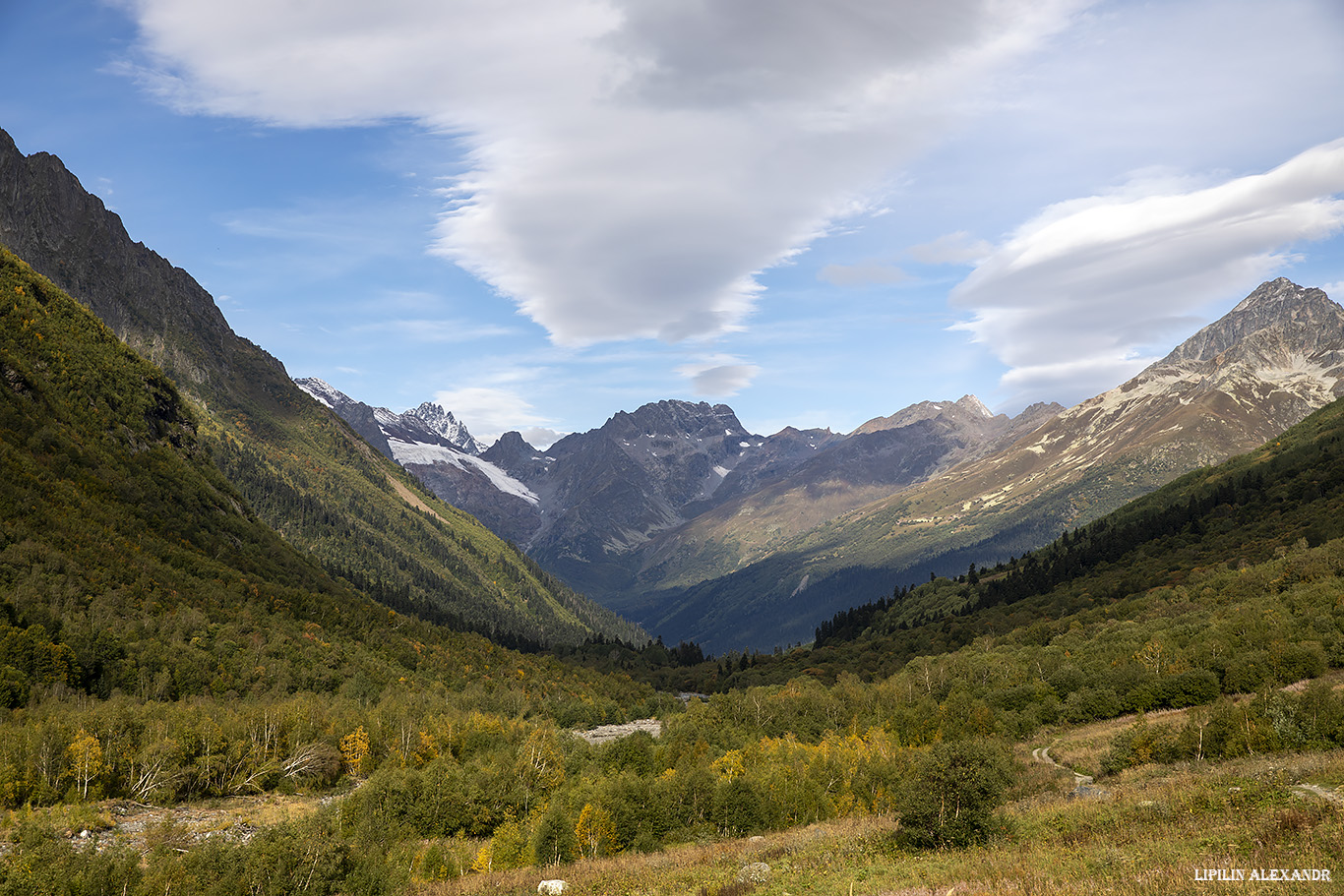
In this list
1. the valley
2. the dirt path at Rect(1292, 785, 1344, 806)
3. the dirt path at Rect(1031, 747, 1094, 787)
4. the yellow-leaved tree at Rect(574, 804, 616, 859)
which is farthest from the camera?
the yellow-leaved tree at Rect(574, 804, 616, 859)

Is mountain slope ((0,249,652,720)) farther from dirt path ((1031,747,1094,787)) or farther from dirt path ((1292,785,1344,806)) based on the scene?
dirt path ((1292,785,1344,806))

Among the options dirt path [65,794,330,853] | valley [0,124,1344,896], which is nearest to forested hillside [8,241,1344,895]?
valley [0,124,1344,896]

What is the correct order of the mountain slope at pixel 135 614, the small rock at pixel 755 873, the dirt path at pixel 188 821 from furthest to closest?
the mountain slope at pixel 135 614 < the dirt path at pixel 188 821 < the small rock at pixel 755 873

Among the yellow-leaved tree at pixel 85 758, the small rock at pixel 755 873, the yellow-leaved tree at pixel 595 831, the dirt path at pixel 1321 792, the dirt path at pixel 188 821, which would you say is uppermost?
the yellow-leaved tree at pixel 85 758

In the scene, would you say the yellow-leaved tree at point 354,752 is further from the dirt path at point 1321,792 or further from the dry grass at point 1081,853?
the dirt path at point 1321,792

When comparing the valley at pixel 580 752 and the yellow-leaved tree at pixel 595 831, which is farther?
the yellow-leaved tree at pixel 595 831

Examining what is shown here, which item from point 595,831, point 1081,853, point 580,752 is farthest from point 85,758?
point 1081,853

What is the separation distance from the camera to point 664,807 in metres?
71.2

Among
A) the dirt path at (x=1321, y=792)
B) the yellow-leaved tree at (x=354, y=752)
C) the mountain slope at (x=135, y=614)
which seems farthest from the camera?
the mountain slope at (x=135, y=614)

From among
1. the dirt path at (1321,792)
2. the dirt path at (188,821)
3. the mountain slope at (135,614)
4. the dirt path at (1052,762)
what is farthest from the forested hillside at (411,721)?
the dirt path at (1321,792)

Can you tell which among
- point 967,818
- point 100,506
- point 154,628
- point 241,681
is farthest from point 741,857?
point 100,506

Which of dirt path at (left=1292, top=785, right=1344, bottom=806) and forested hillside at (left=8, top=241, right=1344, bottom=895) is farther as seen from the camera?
forested hillside at (left=8, top=241, right=1344, bottom=895)

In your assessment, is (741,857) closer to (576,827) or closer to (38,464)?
(576,827)

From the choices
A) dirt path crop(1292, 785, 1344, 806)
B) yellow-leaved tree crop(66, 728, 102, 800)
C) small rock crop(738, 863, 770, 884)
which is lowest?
small rock crop(738, 863, 770, 884)
